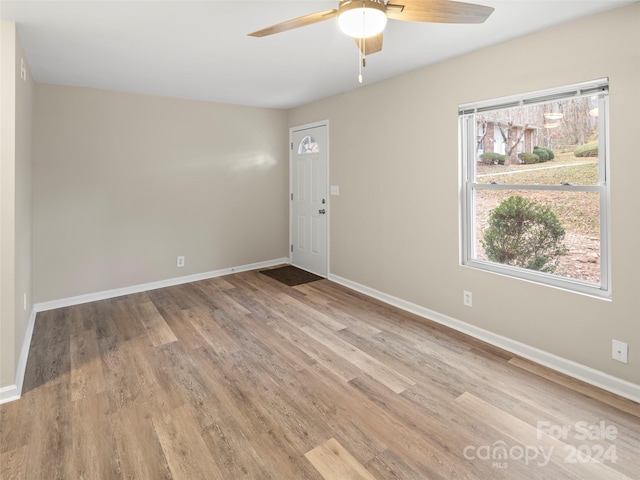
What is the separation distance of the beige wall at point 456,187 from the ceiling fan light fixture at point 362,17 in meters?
1.59

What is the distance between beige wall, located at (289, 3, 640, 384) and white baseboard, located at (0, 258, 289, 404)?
139cm

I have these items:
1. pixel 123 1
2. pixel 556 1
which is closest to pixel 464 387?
pixel 556 1

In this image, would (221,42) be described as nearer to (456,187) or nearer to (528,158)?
(456,187)

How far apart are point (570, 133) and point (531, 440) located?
200cm

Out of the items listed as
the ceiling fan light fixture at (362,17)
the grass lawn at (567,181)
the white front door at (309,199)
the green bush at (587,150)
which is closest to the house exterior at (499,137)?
the grass lawn at (567,181)

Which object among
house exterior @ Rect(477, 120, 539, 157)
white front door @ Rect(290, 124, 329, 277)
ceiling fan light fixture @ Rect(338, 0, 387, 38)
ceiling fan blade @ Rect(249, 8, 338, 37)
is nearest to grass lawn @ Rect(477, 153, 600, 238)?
house exterior @ Rect(477, 120, 539, 157)

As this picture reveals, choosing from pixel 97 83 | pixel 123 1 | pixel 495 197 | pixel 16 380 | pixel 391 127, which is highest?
pixel 97 83

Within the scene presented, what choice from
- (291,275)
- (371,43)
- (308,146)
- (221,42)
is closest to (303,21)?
(371,43)

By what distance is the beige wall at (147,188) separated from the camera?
12.1ft

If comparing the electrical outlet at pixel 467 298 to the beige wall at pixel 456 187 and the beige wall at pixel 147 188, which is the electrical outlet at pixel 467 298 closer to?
the beige wall at pixel 456 187

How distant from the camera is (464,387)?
2.29 metres

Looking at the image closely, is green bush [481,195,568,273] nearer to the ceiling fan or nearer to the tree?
the tree

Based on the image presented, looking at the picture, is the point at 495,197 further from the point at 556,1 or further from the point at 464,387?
the point at 464,387

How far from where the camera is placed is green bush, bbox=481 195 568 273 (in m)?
2.61
